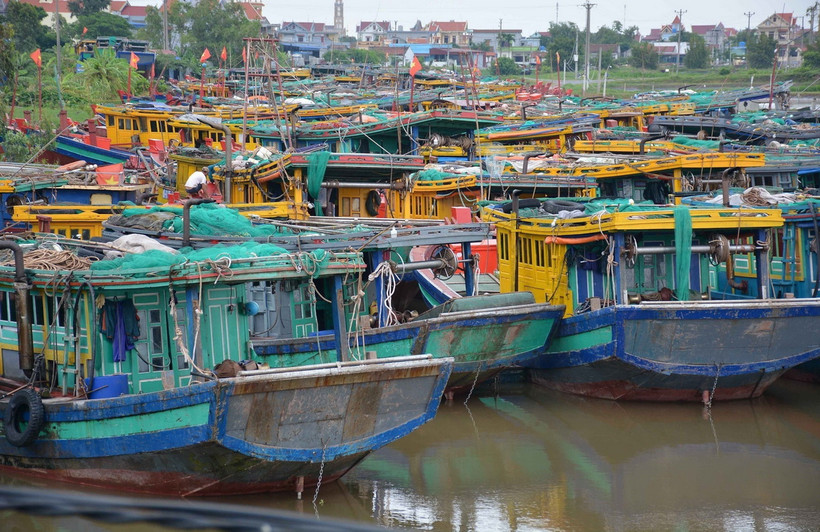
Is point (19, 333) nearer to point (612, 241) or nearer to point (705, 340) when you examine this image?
point (612, 241)

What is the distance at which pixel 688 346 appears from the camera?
49.4ft

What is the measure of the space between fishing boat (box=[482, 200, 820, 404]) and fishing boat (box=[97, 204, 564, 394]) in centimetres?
85

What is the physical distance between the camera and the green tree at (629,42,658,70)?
315ft

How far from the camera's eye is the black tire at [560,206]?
16.9 m

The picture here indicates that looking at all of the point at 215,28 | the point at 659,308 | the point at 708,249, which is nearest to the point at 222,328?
the point at 659,308

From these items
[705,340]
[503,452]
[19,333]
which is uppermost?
[19,333]

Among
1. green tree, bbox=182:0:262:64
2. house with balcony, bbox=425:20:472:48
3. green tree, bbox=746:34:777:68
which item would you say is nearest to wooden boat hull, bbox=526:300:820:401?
green tree, bbox=182:0:262:64

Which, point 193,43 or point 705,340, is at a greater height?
point 193,43

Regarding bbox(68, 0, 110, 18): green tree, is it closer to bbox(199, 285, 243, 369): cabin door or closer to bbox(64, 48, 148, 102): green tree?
bbox(64, 48, 148, 102): green tree

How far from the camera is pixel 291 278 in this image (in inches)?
466

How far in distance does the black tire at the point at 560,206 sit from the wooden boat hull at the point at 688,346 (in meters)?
2.05

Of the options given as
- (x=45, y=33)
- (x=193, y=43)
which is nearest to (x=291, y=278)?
(x=45, y=33)

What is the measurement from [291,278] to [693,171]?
40.7 ft

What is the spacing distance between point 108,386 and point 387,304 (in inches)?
190
